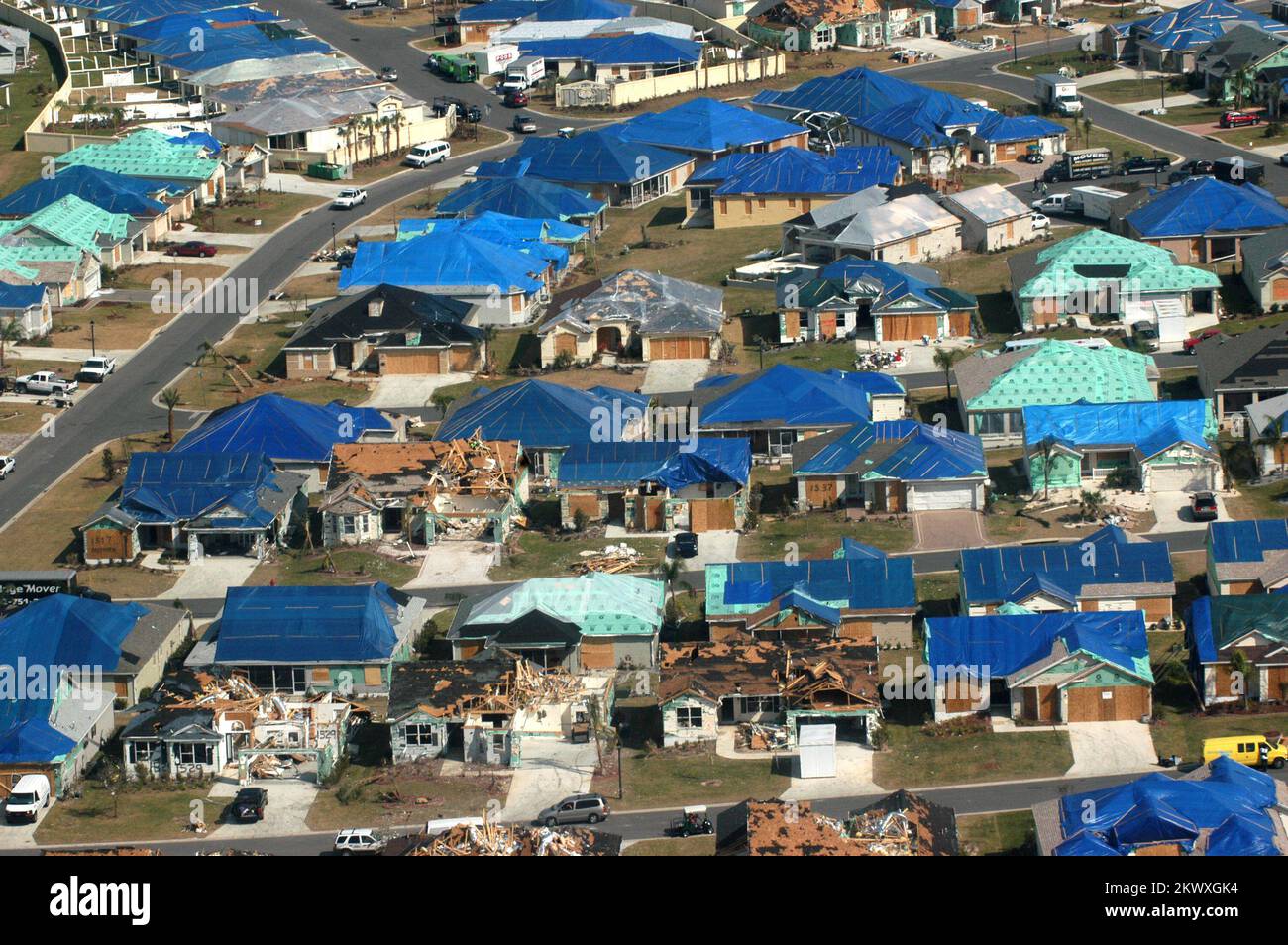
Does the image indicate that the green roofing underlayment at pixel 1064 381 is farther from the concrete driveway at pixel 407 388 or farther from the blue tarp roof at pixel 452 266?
the blue tarp roof at pixel 452 266

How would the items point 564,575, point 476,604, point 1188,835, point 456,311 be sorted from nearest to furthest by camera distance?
1. point 1188,835
2. point 476,604
3. point 564,575
4. point 456,311

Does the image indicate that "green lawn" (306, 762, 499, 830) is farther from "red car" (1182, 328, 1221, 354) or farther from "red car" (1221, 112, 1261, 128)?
"red car" (1221, 112, 1261, 128)

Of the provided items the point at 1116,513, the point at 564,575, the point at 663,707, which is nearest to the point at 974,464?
the point at 1116,513

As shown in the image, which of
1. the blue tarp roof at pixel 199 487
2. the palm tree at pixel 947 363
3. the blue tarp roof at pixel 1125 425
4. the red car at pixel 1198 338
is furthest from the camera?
the red car at pixel 1198 338

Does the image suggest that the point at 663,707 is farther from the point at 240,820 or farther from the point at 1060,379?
the point at 1060,379

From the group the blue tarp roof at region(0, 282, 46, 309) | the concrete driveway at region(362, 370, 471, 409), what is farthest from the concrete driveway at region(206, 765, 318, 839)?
the blue tarp roof at region(0, 282, 46, 309)

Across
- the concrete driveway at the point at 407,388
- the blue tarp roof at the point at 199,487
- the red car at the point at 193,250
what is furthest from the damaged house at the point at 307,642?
the red car at the point at 193,250
